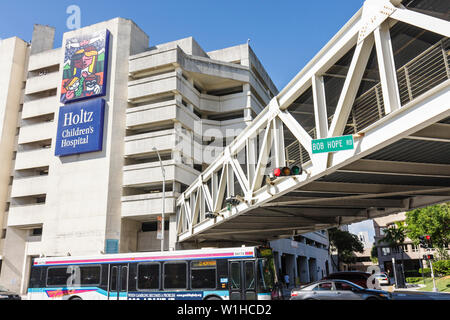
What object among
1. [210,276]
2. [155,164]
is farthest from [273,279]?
[155,164]

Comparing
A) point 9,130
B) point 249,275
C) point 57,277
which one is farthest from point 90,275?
point 9,130

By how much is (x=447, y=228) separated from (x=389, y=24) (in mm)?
47375

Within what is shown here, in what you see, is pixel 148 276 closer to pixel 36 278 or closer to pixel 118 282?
pixel 118 282

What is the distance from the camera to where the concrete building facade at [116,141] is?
41.0 m

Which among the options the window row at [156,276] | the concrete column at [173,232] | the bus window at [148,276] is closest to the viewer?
the window row at [156,276]

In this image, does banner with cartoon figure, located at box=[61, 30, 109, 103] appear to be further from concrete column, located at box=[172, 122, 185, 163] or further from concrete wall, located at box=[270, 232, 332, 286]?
concrete wall, located at box=[270, 232, 332, 286]

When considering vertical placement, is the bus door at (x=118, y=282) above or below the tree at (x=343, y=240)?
below

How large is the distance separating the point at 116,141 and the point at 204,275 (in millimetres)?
28550

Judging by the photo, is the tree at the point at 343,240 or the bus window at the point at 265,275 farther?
the tree at the point at 343,240

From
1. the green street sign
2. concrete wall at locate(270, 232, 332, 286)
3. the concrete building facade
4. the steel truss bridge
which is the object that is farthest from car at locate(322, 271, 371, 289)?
concrete wall at locate(270, 232, 332, 286)

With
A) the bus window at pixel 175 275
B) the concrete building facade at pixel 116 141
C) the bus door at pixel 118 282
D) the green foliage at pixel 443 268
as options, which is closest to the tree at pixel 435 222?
the green foliage at pixel 443 268

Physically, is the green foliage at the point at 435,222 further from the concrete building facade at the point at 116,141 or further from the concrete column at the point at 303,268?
the concrete column at the point at 303,268

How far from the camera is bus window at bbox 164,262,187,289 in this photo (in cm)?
1859

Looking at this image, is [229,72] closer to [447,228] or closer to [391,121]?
[447,228]
